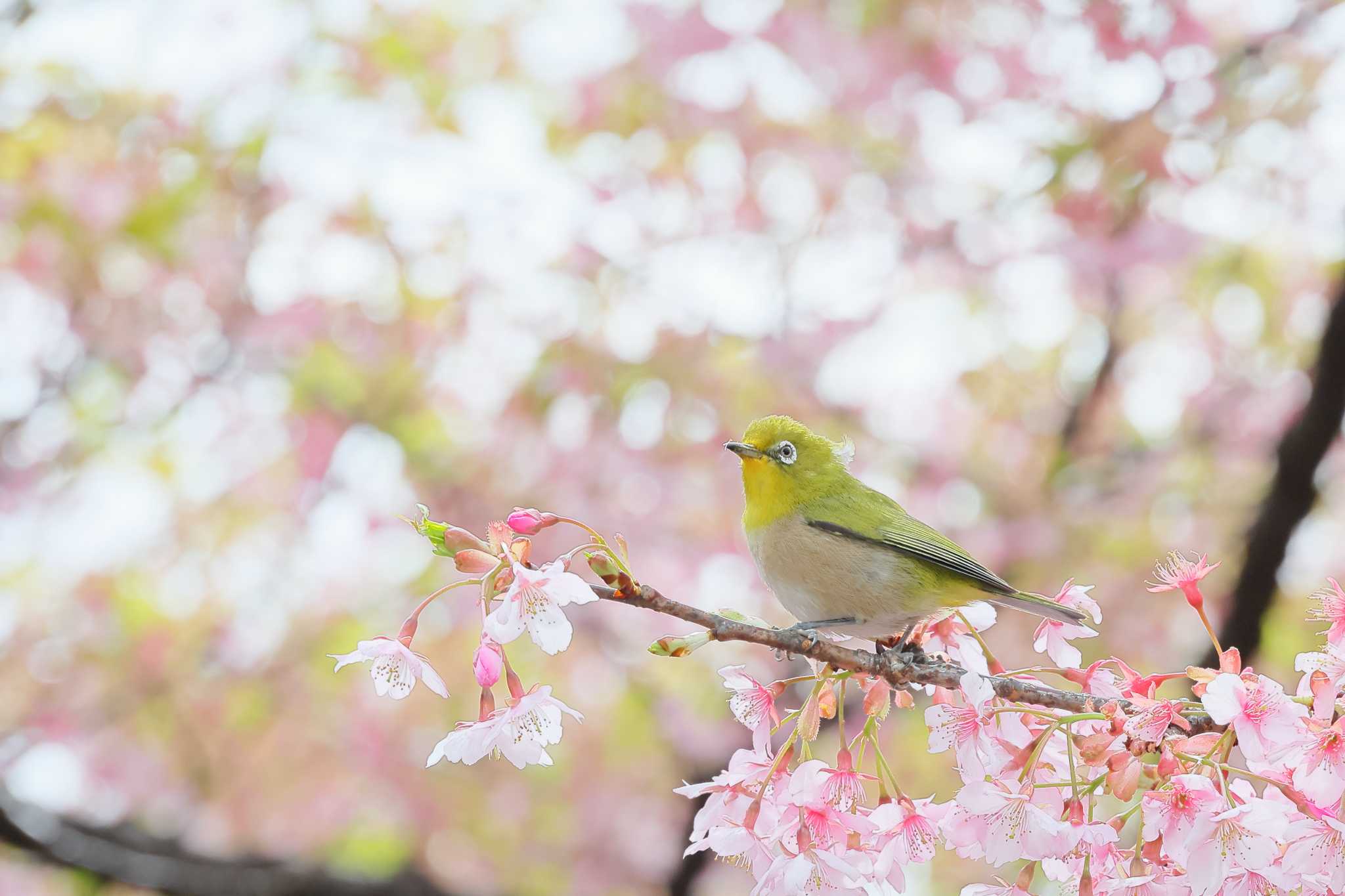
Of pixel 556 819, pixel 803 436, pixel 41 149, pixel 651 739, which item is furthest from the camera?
pixel 556 819

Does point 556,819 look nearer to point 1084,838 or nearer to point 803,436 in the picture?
point 803,436

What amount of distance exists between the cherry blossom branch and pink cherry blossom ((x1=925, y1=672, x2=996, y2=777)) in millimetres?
41

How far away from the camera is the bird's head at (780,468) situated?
137 inches

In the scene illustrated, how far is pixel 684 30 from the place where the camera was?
811cm

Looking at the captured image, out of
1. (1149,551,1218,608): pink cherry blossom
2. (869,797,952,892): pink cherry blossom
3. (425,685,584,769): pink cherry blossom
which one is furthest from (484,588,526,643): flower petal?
(1149,551,1218,608): pink cherry blossom

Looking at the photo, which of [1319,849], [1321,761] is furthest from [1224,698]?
[1319,849]

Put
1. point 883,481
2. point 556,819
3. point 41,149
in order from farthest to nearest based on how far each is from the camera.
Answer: point 556,819 < point 883,481 < point 41,149

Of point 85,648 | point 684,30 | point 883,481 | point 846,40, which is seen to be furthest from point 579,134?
point 85,648

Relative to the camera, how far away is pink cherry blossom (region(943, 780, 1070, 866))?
210cm

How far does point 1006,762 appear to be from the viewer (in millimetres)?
2246

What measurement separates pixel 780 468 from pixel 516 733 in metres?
1.50

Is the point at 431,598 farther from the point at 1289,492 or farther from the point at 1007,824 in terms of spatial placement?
the point at 1289,492

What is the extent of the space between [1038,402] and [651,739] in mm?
4483

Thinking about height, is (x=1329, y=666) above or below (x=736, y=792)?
above
